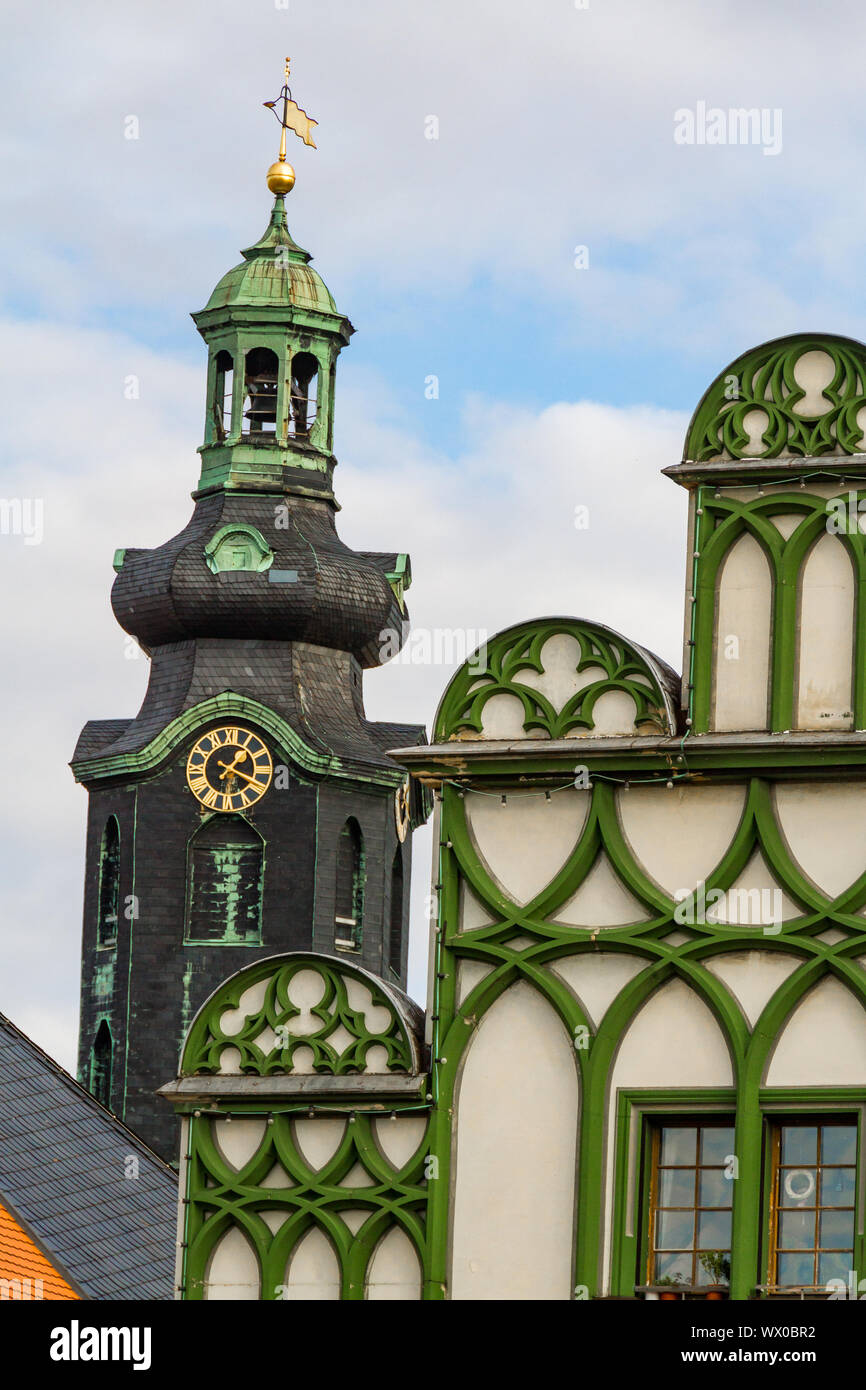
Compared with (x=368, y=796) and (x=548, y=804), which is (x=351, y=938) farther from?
(x=548, y=804)

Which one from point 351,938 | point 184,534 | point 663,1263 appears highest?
point 184,534

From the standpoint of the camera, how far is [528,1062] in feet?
87.4

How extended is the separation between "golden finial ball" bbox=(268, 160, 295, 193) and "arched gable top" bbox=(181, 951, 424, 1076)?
4484 centimetres

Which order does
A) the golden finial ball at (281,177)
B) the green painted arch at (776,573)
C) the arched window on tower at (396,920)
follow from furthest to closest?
the golden finial ball at (281,177)
the arched window on tower at (396,920)
the green painted arch at (776,573)

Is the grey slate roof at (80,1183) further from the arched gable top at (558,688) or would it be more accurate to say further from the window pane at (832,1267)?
the window pane at (832,1267)

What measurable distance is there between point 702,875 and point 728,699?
1.18 m

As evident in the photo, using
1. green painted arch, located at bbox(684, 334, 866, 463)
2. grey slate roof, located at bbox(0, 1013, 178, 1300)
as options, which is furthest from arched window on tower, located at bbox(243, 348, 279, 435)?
green painted arch, located at bbox(684, 334, 866, 463)

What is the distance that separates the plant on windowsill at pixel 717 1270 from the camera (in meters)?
25.7

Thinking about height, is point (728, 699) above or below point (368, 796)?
below

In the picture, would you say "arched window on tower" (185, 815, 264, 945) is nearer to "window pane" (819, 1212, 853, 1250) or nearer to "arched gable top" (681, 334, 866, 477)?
"arched gable top" (681, 334, 866, 477)

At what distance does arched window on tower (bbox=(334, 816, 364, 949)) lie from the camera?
219 feet

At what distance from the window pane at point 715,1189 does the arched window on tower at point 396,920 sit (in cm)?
4180

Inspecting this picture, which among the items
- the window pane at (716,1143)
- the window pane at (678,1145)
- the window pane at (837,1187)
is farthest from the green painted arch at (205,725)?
the window pane at (837,1187)

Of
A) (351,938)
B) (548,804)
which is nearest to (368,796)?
(351,938)
